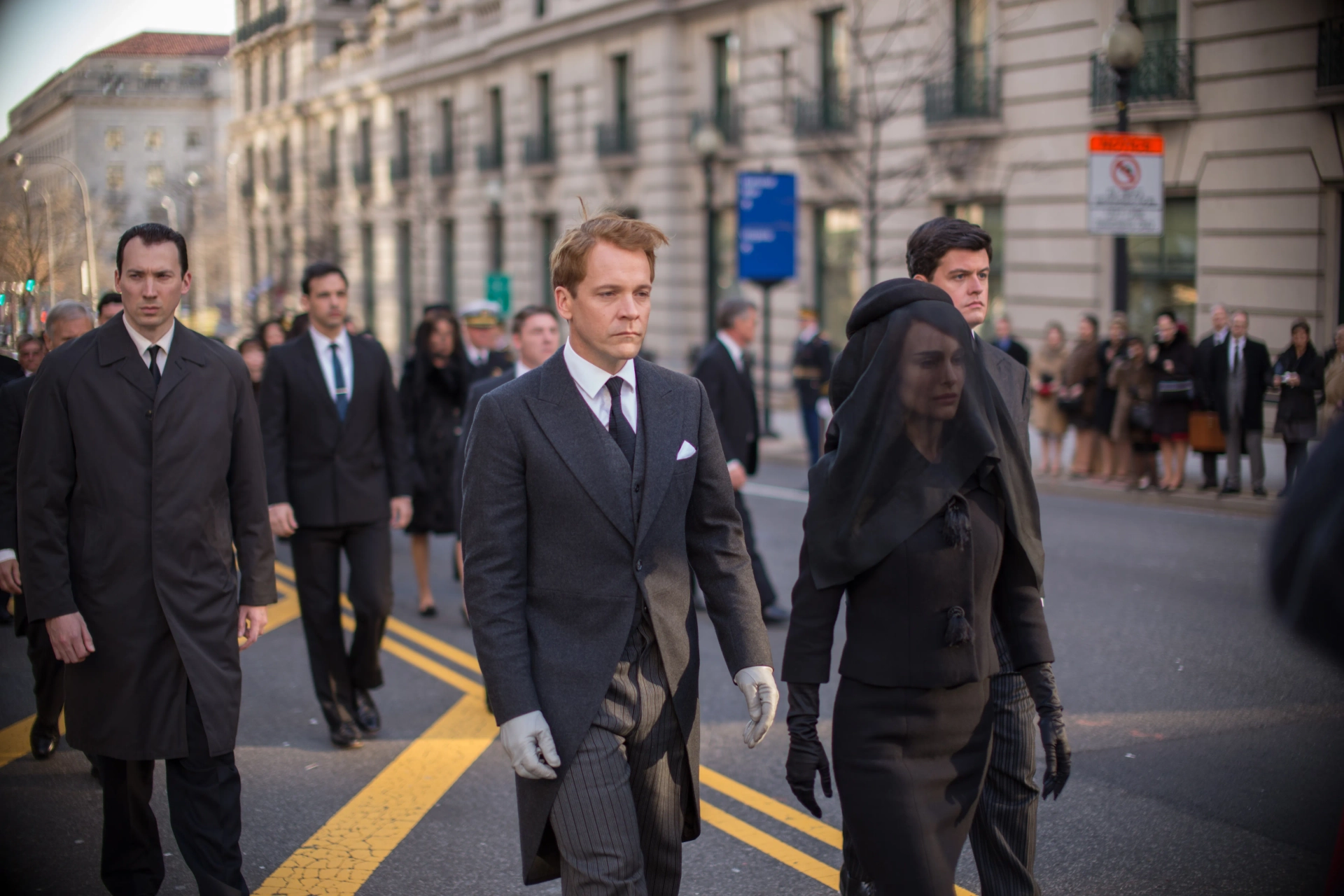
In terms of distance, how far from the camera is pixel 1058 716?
3.44m

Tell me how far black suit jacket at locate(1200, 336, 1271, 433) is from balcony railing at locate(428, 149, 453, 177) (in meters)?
29.6

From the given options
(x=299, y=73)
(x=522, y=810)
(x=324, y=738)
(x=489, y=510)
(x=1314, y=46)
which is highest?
(x=299, y=73)

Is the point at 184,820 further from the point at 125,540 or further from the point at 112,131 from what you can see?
the point at 112,131

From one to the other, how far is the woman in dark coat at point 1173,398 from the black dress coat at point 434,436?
28.4ft

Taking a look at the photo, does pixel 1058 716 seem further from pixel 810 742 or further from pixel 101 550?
pixel 101 550

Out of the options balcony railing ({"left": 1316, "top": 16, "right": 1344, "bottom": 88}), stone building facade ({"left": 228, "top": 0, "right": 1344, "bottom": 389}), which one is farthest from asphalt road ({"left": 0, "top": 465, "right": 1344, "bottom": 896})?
balcony railing ({"left": 1316, "top": 16, "right": 1344, "bottom": 88})

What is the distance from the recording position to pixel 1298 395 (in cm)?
1355

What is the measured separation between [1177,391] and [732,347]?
7655 millimetres

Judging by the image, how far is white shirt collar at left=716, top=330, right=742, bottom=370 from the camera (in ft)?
29.2

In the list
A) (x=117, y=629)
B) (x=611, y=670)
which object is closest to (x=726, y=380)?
(x=117, y=629)

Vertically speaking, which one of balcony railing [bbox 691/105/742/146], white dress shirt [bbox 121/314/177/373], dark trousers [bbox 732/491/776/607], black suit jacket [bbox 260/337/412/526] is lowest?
dark trousers [bbox 732/491/776/607]

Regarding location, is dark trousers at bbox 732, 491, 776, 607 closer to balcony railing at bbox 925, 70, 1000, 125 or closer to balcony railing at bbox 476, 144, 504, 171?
balcony railing at bbox 925, 70, 1000, 125

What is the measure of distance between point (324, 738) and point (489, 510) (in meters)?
3.68

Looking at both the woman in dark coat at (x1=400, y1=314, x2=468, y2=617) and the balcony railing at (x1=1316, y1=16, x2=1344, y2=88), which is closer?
the woman in dark coat at (x1=400, y1=314, x2=468, y2=617)
